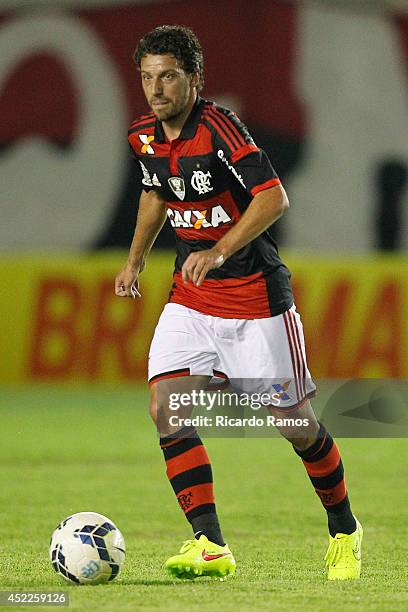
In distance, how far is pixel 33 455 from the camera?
8.97 metres

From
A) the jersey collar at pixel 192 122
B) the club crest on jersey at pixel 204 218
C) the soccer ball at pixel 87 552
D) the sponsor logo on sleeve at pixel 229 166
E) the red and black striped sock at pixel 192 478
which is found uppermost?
the jersey collar at pixel 192 122

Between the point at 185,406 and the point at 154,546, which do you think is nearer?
the point at 185,406

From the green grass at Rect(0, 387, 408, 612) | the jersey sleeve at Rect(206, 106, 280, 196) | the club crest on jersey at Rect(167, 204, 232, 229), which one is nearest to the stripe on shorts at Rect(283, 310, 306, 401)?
the club crest on jersey at Rect(167, 204, 232, 229)

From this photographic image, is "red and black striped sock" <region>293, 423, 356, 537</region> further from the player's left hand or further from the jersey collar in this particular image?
the jersey collar

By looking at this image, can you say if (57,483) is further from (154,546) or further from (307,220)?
(307,220)

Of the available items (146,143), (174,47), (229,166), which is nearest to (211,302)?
(229,166)

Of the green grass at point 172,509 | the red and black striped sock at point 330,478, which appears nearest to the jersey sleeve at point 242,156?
the red and black striped sock at point 330,478

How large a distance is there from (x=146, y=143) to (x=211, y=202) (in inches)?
14.5

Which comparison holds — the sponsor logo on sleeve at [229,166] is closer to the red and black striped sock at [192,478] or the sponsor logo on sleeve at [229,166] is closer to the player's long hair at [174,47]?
the player's long hair at [174,47]

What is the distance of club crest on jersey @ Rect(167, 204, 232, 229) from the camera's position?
499 centimetres

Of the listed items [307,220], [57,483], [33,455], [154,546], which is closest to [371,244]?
[307,220]

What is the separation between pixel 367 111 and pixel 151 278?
444cm

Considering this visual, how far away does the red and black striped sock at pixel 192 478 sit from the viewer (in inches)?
193

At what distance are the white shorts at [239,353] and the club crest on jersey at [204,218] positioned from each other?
35 centimetres
